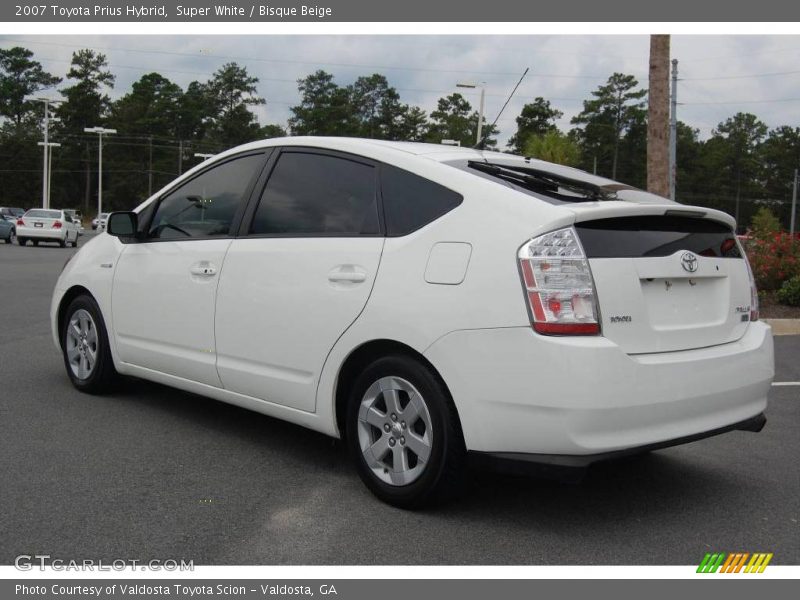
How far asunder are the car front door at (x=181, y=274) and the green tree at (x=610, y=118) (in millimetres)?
92054

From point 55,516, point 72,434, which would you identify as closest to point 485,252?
point 55,516

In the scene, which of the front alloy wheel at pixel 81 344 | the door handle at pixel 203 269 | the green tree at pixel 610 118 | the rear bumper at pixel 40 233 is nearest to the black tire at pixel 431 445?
the door handle at pixel 203 269

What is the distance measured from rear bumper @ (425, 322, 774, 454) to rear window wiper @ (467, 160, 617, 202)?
0.77 metres

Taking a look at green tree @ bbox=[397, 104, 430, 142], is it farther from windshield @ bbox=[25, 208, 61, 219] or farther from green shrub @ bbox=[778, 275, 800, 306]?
green shrub @ bbox=[778, 275, 800, 306]

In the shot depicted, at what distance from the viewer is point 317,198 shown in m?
4.63

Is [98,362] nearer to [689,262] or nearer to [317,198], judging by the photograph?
[317,198]

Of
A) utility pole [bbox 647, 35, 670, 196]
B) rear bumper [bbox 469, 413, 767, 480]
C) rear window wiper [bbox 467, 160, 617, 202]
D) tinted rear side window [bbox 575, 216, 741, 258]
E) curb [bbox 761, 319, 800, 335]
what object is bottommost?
curb [bbox 761, 319, 800, 335]

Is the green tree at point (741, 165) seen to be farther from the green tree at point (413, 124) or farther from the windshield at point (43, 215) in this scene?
the windshield at point (43, 215)

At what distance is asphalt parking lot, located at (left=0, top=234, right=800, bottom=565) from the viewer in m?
3.52

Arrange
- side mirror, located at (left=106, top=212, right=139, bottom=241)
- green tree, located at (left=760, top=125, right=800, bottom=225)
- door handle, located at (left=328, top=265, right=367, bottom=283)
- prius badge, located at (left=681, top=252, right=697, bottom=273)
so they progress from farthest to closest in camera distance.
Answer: green tree, located at (left=760, top=125, right=800, bottom=225) < side mirror, located at (left=106, top=212, right=139, bottom=241) < door handle, located at (left=328, top=265, right=367, bottom=283) < prius badge, located at (left=681, top=252, right=697, bottom=273)

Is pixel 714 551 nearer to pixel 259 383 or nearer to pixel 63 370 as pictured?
pixel 259 383

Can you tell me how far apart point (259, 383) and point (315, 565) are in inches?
59.6

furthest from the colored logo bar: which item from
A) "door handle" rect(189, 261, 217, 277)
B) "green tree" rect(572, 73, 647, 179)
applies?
"green tree" rect(572, 73, 647, 179)

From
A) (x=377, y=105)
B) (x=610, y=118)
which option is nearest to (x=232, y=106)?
(x=377, y=105)
